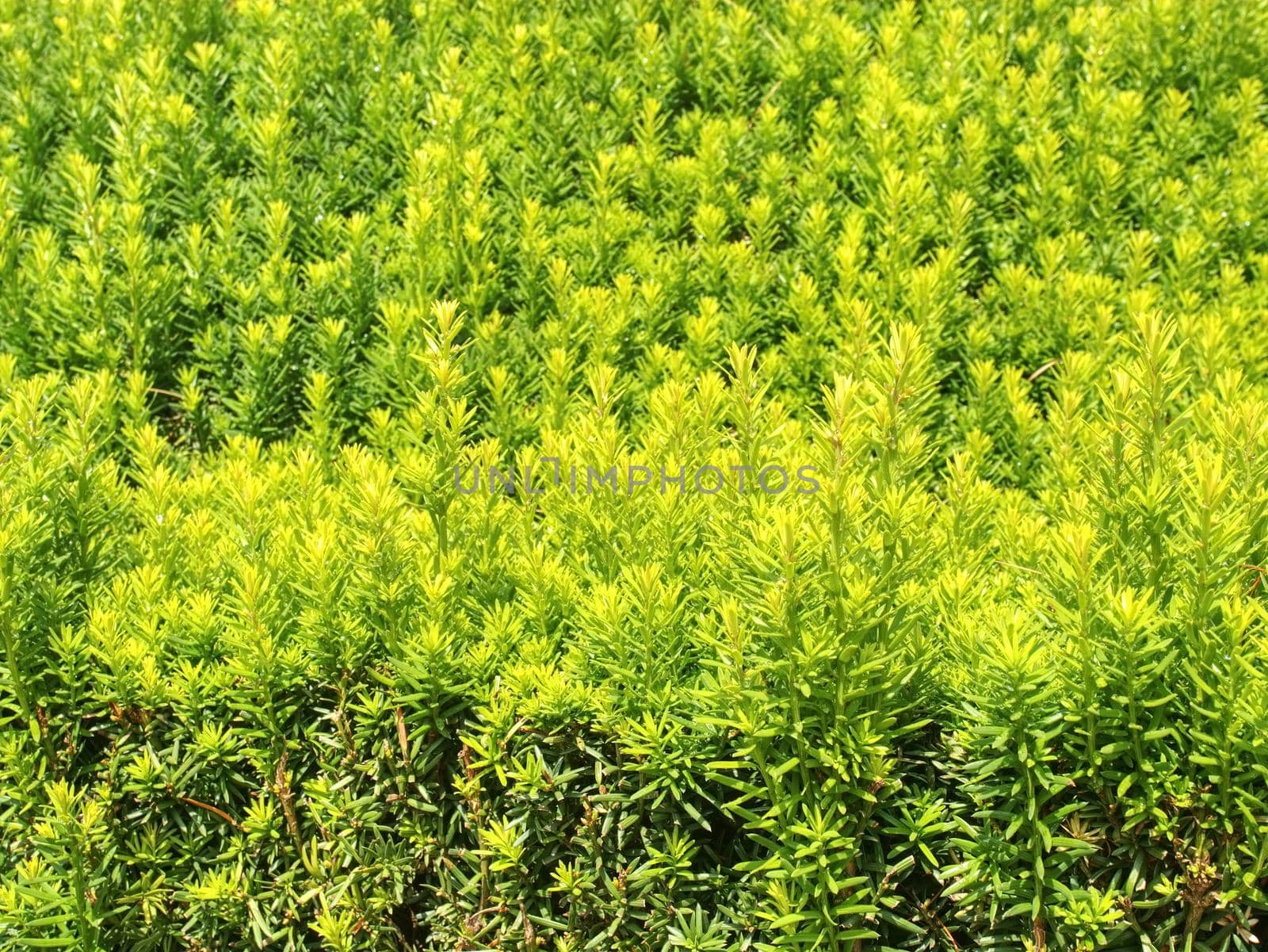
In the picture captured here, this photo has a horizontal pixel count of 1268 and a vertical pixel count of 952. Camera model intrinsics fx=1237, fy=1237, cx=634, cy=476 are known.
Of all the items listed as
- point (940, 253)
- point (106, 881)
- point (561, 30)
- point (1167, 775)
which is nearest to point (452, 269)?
point (561, 30)

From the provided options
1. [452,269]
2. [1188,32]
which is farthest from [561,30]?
[1188,32]

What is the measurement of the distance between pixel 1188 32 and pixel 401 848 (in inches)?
169

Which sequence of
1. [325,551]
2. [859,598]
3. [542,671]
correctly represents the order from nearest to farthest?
[859,598] → [542,671] → [325,551]

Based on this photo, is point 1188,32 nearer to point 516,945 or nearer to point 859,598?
point 859,598

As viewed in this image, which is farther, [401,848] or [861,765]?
[401,848]

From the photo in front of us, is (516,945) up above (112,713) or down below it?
below

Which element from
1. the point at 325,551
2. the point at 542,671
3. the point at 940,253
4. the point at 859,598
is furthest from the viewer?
the point at 940,253

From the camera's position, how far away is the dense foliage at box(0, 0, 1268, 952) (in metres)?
2.33

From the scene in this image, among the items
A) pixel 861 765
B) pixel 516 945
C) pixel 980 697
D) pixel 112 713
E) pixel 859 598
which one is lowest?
pixel 516 945

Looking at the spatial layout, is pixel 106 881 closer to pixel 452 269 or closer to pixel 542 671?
pixel 542 671

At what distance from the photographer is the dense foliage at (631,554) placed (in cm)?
233

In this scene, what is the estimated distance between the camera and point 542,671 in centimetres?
247

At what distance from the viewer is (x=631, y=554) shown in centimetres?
272

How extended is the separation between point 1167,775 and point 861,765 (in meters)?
0.56
